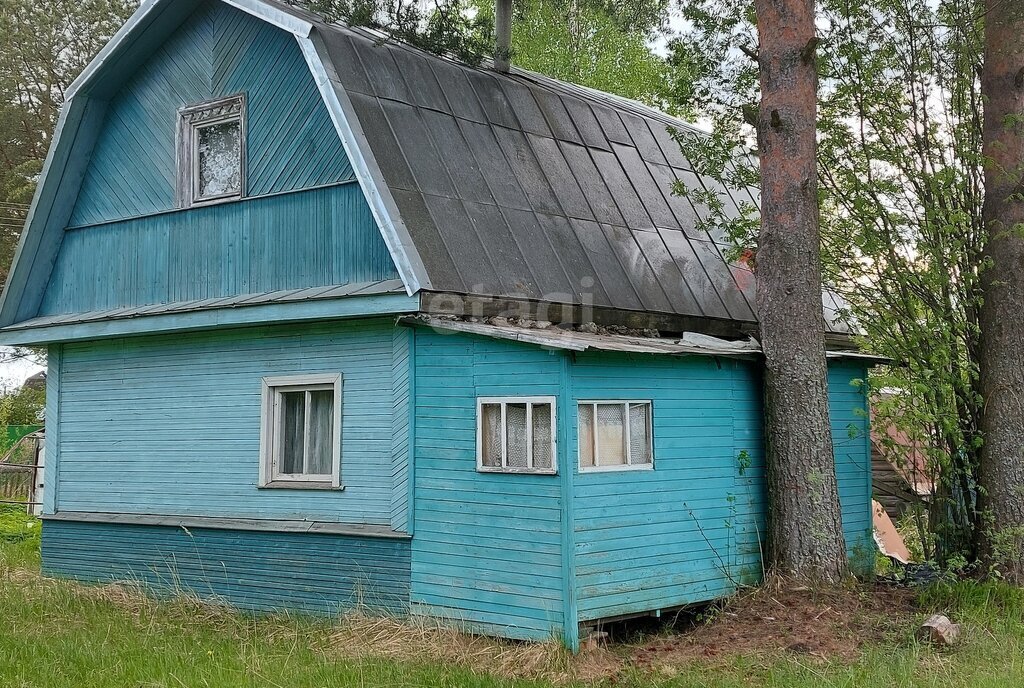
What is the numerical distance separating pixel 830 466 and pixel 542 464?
2.90m

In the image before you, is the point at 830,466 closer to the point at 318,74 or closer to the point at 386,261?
the point at 386,261

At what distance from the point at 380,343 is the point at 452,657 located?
2.75 m

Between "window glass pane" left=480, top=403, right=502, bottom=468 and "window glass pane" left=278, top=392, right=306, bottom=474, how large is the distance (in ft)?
7.43

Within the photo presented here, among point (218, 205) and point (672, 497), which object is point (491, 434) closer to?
point (672, 497)

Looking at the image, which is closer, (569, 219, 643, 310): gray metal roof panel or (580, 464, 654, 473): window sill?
(580, 464, 654, 473): window sill

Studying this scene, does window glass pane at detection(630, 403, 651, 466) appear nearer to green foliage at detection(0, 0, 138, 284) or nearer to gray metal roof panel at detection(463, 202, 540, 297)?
gray metal roof panel at detection(463, 202, 540, 297)

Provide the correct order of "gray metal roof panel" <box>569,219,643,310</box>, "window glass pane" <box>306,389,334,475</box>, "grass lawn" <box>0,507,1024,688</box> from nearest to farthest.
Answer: "grass lawn" <box>0,507,1024,688</box> < "window glass pane" <box>306,389,334,475</box> < "gray metal roof panel" <box>569,219,643,310</box>

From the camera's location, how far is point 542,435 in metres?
7.93

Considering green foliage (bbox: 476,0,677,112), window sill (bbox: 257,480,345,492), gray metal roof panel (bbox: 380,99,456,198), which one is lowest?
window sill (bbox: 257,480,345,492)

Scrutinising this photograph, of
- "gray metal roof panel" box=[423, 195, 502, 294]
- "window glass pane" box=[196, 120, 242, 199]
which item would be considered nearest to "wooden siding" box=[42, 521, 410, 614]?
"gray metal roof panel" box=[423, 195, 502, 294]

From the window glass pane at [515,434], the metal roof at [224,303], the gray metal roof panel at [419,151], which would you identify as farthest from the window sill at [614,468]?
the gray metal roof panel at [419,151]

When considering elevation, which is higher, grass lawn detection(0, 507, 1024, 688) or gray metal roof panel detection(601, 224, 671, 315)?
gray metal roof panel detection(601, 224, 671, 315)

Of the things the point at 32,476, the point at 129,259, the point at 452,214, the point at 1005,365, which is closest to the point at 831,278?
the point at 1005,365

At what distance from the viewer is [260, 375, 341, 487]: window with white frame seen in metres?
9.40
